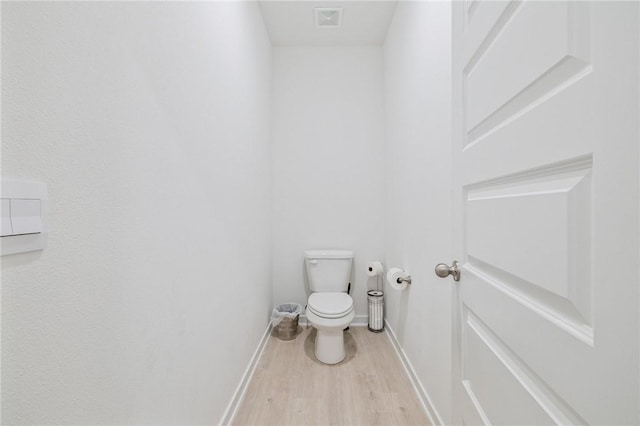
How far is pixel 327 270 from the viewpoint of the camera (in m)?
2.46

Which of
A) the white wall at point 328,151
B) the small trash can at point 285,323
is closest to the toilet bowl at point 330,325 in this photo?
the small trash can at point 285,323

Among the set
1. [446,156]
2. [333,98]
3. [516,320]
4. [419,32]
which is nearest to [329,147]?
[333,98]

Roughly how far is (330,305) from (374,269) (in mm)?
585

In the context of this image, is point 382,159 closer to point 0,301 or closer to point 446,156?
point 446,156

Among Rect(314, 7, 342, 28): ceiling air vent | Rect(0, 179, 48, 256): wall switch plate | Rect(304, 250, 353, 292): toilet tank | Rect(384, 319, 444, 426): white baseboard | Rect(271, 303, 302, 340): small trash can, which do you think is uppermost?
Rect(314, 7, 342, 28): ceiling air vent

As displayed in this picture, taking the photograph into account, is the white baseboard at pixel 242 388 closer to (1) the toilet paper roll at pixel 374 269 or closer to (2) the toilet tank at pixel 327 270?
(2) the toilet tank at pixel 327 270

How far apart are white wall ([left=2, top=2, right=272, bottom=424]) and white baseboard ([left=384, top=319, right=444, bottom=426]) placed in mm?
1016

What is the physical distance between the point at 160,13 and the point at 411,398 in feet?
6.72

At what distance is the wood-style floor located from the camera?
1.49m

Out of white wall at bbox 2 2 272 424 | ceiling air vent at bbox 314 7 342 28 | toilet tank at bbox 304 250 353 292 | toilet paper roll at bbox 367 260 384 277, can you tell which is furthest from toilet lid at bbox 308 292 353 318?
ceiling air vent at bbox 314 7 342 28

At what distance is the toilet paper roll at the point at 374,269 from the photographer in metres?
2.41

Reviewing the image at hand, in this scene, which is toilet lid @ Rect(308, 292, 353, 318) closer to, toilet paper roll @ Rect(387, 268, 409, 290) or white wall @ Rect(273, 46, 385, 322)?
toilet paper roll @ Rect(387, 268, 409, 290)

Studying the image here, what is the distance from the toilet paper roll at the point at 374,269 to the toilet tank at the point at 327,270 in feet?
0.61

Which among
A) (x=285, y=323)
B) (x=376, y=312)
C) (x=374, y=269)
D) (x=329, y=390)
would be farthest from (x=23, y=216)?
(x=376, y=312)
